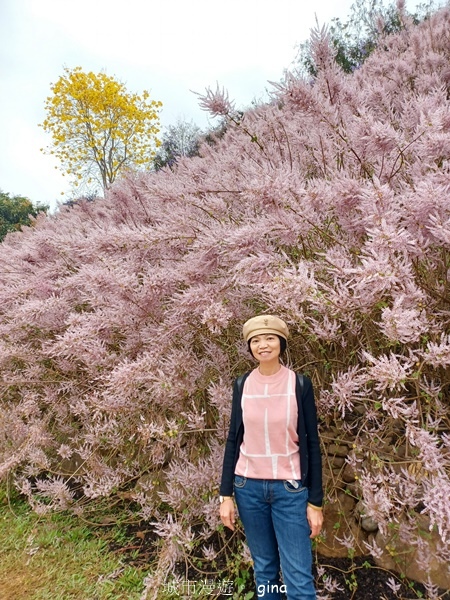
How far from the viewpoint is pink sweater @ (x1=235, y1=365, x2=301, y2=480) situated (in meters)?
1.52

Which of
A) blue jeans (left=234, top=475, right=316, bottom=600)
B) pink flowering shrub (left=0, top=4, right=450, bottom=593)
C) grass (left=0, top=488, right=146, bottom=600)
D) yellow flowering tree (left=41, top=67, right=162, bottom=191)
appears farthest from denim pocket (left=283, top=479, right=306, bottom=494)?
yellow flowering tree (left=41, top=67, right=162, bottom=191)

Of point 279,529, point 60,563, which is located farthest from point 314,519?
point 60,563

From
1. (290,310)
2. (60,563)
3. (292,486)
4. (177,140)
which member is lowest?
(60,563)

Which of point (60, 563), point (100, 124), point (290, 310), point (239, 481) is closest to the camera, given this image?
point (290, 310)

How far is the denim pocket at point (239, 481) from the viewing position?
1588mm

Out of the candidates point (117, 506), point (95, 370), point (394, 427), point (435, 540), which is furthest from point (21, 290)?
point (435, 540)

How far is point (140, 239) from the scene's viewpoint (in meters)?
2.10

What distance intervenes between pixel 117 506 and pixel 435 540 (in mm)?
2179

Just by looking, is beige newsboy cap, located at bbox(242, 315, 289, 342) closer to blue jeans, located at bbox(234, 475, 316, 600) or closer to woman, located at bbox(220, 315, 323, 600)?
woman, located at bbox(220, 315, 323, 600)

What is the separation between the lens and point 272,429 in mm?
1524

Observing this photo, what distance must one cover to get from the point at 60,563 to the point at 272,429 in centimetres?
212

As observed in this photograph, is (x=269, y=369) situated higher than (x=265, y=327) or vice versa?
(x=265, y=327)

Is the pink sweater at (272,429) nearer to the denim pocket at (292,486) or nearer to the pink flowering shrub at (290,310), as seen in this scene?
the denim pocket at (292,486)

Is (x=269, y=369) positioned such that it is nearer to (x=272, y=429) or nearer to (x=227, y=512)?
(x=272, y=429)
